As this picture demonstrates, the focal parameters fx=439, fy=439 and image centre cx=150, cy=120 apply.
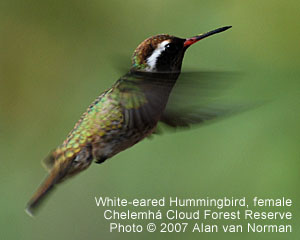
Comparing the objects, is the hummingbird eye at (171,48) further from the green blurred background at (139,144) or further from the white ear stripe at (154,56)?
the green blurred background at (139,144)

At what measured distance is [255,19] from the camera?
160 cm


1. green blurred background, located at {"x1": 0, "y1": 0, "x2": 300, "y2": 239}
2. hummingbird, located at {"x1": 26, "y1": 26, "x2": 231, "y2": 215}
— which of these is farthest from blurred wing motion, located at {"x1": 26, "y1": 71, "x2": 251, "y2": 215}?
green blurred background, located at {"x1": 0, "y1": 0, "x2": 300, "y2": 239}

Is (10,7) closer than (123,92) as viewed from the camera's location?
No

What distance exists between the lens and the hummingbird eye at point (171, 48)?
0.83m

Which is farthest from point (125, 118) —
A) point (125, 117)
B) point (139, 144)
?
point (139, 144)

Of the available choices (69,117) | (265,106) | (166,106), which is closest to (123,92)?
(166,106)

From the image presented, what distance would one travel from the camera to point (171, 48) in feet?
2.75

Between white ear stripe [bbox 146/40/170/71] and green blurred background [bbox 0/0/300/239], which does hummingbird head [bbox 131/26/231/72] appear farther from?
green blurred background [bbox 0/0/300/239]

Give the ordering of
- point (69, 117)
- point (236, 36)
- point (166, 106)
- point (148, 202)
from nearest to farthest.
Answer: point (166, 106) → point (69, 117) → point (148, 202) → point (236, 36)

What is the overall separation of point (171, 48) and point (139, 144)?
679 mm

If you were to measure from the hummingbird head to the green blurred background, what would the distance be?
0.58m

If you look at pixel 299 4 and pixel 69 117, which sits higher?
pixel 299 4

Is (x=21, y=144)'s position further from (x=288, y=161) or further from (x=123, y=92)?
(x=288, y=161)

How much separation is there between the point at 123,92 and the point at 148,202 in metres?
0.74
